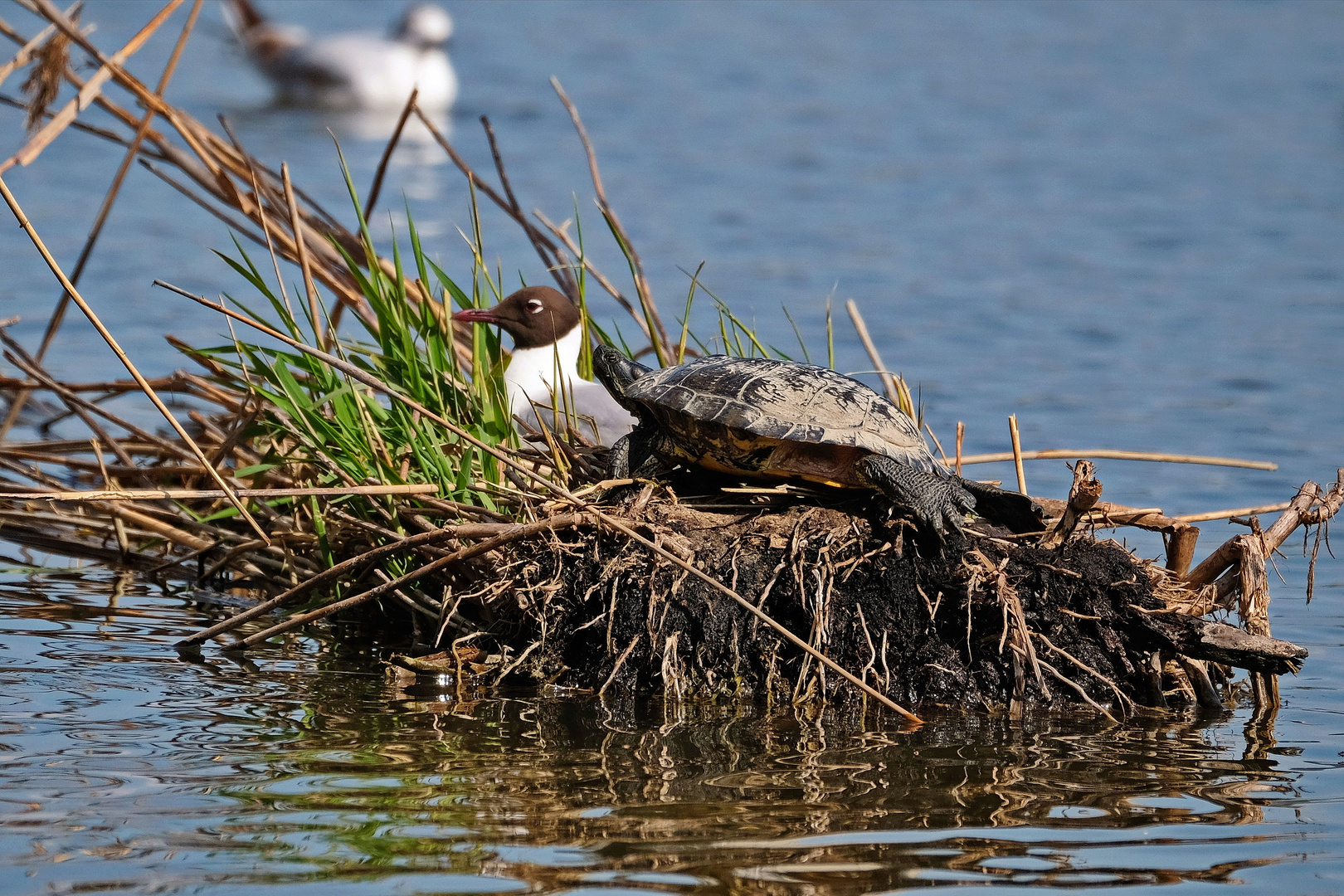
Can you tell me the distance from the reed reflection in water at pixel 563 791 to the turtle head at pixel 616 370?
3.36ft

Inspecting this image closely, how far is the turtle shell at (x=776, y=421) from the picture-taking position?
400cm

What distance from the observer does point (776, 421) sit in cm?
400

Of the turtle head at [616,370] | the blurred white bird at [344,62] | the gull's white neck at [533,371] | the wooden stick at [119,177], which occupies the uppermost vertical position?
the blurred white bird at [344,62]

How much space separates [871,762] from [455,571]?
1.52m

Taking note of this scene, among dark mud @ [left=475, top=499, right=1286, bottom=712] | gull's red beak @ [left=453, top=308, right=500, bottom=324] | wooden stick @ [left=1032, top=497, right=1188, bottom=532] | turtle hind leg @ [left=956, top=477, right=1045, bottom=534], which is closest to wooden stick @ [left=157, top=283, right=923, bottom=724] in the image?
dark mud @ [left=475, top=499, right=1286, bottom=712]

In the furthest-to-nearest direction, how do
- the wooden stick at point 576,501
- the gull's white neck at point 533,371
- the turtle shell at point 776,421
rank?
the gull's white neck at point 533,371
the turtle shell at point 776,421
the wooden stick at point 576,501

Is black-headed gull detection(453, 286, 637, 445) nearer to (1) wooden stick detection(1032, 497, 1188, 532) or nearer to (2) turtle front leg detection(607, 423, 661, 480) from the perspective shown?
(2) turtle front leg detection(607, 423, 661, 480)

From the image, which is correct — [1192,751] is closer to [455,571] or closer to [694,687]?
[694,687]

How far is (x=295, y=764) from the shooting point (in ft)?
11.4

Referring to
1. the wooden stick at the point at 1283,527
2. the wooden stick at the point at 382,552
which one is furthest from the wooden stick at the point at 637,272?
the wooden stick at the point at 1283,527

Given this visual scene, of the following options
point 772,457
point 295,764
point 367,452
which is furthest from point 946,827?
point 367,452

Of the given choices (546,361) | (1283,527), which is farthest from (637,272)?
(1283,527)

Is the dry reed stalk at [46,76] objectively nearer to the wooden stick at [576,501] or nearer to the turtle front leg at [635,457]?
the wooden stick at [576,501]

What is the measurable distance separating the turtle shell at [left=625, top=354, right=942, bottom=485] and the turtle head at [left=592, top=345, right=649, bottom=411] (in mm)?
216
